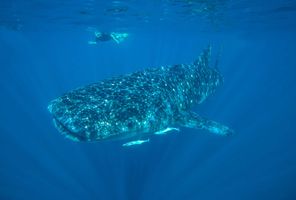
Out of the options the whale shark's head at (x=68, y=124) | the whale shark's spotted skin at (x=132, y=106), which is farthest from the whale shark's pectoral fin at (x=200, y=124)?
the whale shark's head at (x=68, y=124)

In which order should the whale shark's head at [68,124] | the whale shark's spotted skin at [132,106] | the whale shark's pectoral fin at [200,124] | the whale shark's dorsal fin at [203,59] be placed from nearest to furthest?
the whale shark's head at [68,124]
the whale shark's spotted skin at [132,106]
the whale shark's pectoral fin at [200,124]
the whale shark's dorsal fin at [203,59]

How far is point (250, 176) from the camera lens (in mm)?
28312

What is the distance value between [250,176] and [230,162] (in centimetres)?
229

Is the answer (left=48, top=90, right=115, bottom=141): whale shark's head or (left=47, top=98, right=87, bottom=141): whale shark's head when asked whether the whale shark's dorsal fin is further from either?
(left=47, top=98, right=87, bottom=141): whale shark's head

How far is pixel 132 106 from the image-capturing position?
7.95 meters

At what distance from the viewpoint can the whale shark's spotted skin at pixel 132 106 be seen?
6.77m

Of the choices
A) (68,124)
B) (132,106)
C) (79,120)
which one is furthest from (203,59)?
(68,124)

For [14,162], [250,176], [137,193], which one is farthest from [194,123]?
[14,162]

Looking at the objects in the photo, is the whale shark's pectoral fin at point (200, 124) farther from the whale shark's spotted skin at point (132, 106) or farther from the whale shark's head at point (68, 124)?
the whale shark's head at point (68, 124)

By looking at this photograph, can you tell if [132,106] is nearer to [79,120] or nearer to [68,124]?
[79,120]

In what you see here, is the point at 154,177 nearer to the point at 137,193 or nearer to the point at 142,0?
the point at 137,193

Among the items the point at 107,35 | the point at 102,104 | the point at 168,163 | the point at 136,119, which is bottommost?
the point at 168,163

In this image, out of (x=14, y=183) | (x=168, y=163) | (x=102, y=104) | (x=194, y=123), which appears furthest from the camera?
(x=14, y=183)

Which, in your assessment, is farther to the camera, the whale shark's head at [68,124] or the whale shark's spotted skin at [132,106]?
the whale shark's spotted skin at [132,106]
